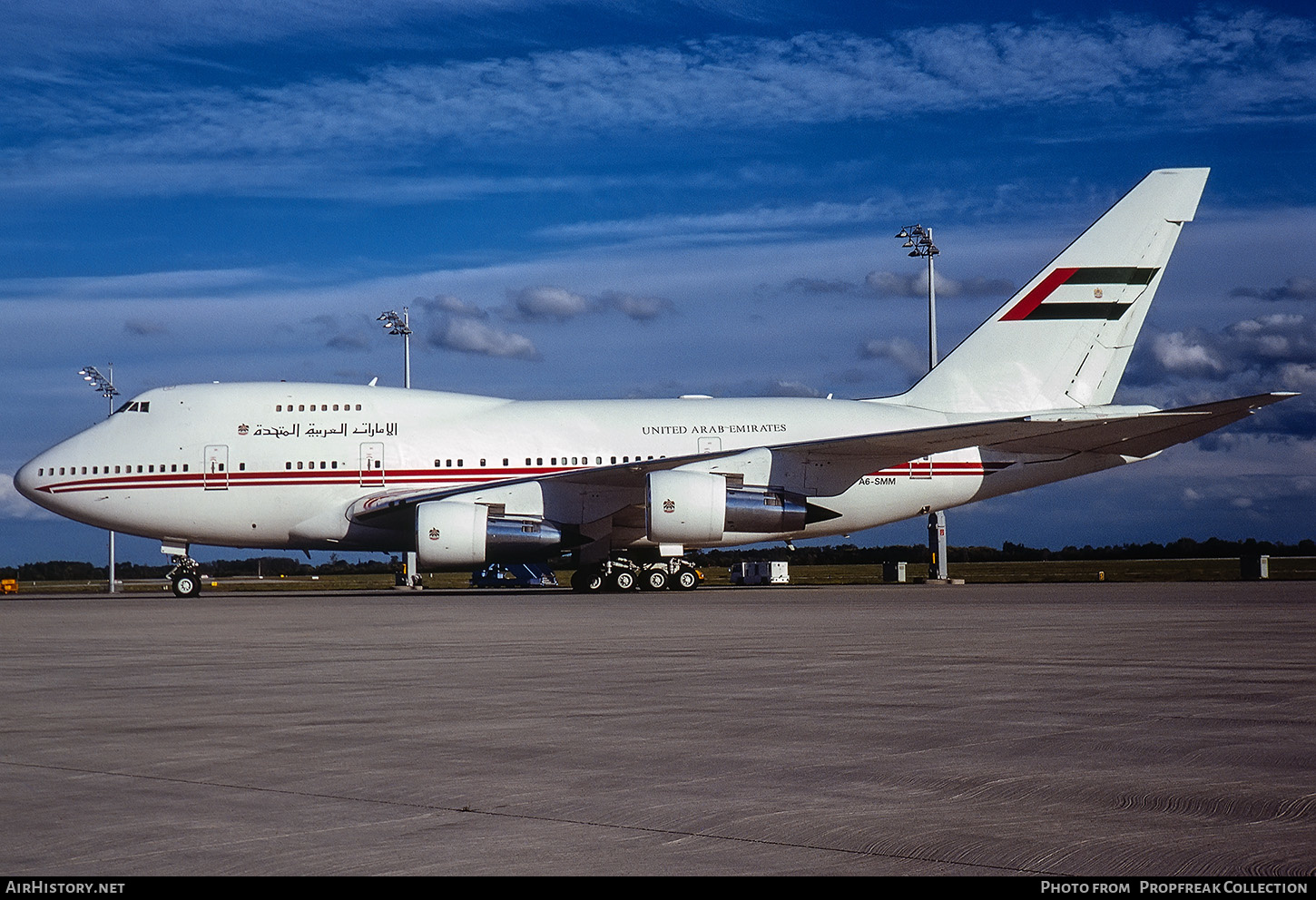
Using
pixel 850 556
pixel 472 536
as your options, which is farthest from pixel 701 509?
pixel 850 556

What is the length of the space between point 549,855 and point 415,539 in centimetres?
2499

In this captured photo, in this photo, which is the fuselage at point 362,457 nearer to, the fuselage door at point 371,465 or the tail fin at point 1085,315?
the fuselage door at point 371,465

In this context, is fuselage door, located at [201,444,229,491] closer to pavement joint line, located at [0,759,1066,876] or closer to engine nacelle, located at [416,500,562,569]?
engine nacelle, located at [416,500,562,569]

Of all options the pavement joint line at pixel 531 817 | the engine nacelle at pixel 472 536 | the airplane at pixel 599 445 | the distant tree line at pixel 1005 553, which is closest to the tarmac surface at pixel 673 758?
the pavement joint line at pixel 531 817

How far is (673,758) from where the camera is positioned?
572cm

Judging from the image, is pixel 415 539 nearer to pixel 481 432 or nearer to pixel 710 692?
pixel 481 432

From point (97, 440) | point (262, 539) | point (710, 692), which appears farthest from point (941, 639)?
point (97, 440)

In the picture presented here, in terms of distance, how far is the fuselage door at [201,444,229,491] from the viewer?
28750 millimetres

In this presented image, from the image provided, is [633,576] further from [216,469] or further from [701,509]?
[216,469]

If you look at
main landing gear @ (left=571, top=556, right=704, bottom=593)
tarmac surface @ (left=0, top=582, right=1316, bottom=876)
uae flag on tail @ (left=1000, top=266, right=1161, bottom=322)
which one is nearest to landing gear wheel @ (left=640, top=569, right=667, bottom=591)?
main landing gear @ (left=571, top=556, right=704, bottom=593)

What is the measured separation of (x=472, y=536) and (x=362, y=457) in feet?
13.4

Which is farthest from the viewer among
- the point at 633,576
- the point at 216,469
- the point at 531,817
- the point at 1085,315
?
the point at 1085,315

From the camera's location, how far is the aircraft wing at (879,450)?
84.7 ft

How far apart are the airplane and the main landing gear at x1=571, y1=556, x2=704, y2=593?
1.6 inches
